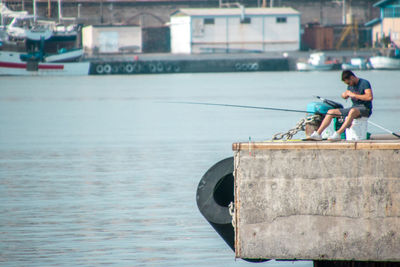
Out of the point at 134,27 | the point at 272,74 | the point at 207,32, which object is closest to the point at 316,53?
the point at 272,74

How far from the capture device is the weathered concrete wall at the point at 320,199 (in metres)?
7.17

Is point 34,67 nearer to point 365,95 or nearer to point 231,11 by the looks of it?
point 231,11

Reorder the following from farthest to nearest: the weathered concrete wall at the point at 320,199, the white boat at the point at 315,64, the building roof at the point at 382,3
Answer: the building roof at the point at 382,3, the white boat at the point at 315,64, the weathered concrete wall at the point at 320,199

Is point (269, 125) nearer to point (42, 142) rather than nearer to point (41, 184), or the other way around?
point (42, 142)

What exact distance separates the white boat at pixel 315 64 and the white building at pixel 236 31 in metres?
2.27

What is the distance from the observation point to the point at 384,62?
77.8m

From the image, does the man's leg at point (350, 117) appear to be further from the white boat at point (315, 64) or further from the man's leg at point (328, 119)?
the white boat at point (315, 64)

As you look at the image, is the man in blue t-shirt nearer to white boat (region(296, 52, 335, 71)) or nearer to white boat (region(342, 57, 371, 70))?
white boat (region(296, 52, 335, 71))

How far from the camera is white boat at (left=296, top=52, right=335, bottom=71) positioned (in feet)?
251

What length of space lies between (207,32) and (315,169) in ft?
235

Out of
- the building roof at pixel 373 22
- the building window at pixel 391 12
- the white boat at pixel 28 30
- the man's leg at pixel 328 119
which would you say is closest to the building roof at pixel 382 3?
the building window at pixel 391 12

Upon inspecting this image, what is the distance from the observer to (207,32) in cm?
7819

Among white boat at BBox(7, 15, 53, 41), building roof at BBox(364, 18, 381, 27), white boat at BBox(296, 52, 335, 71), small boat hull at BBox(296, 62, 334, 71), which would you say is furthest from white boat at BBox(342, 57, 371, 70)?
white boat at BBox(7, 15, 53, 41)

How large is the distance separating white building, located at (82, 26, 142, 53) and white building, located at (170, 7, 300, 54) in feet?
11.9
